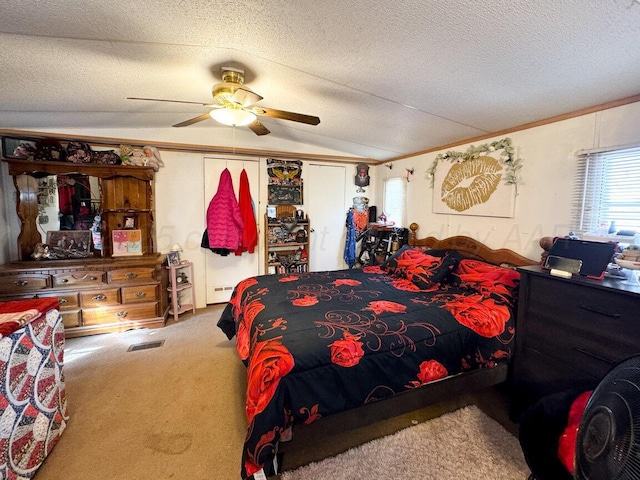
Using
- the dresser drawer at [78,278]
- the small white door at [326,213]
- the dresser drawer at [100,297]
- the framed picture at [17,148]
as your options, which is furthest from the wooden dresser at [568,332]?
the framed picture at [17,148]

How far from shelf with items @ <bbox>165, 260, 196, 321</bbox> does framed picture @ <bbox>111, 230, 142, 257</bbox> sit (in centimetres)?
45

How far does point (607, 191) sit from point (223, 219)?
3.89 m

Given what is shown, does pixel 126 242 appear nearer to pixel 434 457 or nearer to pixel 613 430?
pixel 434 457

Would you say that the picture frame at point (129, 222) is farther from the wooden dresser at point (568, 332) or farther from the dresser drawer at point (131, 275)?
the wooden dresser at point (568, 332)

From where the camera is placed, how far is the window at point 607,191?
187 centimetres

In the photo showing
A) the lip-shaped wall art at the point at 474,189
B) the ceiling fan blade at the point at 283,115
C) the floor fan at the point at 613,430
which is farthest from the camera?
the lip-shaped wall art at the point at 474,189

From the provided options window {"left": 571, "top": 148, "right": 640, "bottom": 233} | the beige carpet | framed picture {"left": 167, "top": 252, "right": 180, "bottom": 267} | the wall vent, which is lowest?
the wall vent

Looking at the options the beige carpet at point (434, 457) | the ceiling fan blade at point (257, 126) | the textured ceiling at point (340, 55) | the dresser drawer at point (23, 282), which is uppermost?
the textured ceiling at point (340, 55)

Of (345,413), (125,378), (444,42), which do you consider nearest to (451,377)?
(345,413)

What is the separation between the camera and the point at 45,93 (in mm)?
2225

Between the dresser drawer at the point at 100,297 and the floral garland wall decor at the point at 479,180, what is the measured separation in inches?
155

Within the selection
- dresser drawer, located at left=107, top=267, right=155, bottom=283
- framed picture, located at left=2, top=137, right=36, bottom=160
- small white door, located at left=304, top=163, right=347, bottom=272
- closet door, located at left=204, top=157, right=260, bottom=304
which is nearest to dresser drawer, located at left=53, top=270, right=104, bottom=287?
dresser drawer, located at left=107, top=267, right=155, bottom=283

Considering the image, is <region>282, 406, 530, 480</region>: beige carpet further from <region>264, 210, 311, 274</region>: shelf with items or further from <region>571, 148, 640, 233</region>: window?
<region>264, 210, 311, 274</region>: shelf with items

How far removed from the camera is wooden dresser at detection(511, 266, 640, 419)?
4.69 ft
